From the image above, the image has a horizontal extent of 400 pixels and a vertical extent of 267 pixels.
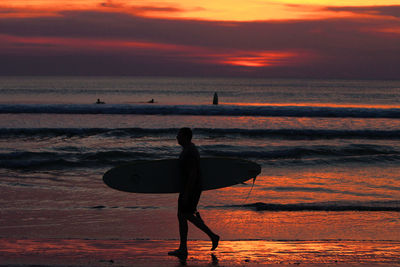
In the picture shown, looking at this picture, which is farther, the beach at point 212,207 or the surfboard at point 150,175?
the surfboard at point 150,175

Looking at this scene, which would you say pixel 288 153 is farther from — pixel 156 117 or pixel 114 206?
pixel 156 117

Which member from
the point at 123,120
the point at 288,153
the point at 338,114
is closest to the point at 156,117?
the point at 123,120

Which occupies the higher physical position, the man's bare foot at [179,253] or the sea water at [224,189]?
the man's bare foot at [179,253]

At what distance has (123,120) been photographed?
94.0ft

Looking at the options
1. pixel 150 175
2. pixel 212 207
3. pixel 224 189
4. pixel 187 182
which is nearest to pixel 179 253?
pixel 187 182

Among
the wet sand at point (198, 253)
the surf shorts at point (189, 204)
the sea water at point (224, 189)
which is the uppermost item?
the surf shorts at point (189, 204)

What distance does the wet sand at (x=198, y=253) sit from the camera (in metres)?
5.54

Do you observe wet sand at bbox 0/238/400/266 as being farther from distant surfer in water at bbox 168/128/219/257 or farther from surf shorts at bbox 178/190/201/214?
surf shorts at bbox 178/190/201/214

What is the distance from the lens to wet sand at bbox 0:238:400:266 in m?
5.54

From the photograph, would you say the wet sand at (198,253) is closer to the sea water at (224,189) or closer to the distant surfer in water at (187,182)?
the distant surfer in water at (187,182)

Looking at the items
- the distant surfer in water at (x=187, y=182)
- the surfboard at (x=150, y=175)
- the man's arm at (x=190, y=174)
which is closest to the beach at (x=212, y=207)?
the distant surfer in water at (x=187, y=182)

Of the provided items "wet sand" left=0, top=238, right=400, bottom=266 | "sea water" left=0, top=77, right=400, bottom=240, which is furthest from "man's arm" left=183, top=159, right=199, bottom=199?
"sea water" left=0, top=77, right=400, bottom=240

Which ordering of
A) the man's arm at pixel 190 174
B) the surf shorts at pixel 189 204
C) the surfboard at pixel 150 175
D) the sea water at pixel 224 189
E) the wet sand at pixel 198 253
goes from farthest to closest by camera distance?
the sea water at pixel 224 189
the surfboard at pixel 150 175
the surf shorts at pixel 189 204
the man's arm at pixel 190 174
the wet sand at pixel 198 253

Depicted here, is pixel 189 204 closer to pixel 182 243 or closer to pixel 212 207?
pixel 182 243
